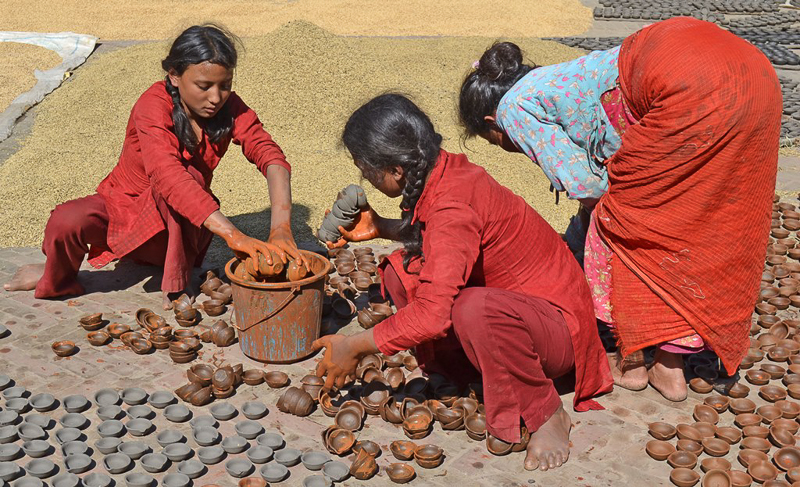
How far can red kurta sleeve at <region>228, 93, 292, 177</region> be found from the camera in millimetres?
4203

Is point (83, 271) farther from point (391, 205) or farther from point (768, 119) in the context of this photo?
point (768, 119)

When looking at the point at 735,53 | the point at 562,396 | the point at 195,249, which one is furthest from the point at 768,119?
the point at 195,249

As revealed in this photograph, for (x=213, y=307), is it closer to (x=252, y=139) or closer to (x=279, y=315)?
(x=279, y=315)

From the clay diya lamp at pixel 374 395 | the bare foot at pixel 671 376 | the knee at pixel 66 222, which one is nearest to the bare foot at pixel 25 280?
the knee at pixel 66 222

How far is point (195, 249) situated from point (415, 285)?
5.11ft

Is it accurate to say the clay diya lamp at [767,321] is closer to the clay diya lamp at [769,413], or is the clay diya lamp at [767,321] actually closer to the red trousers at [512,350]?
the clay diya lamp at [769,413]

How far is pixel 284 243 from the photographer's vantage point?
363 cm

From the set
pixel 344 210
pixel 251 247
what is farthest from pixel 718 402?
pixel 251 247

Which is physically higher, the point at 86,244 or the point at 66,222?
the point at 66,222

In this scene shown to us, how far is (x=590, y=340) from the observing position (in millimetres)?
3168

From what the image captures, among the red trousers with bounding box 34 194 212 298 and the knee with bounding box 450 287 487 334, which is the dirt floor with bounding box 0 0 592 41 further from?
the knee with bounding box 450 287 487 334

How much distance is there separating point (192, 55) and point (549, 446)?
2370 millimetres

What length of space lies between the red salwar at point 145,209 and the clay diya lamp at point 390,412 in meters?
1.40

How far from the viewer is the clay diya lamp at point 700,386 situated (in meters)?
3.45
